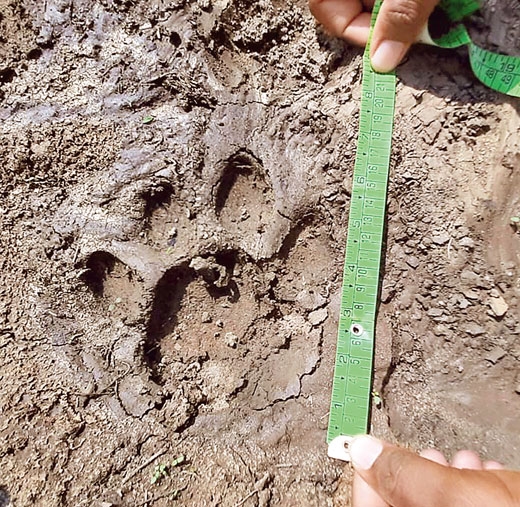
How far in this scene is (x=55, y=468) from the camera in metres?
1.99

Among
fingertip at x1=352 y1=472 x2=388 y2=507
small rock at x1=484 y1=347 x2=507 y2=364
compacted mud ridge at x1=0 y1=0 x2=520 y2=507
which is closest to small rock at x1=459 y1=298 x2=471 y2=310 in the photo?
compacted mud ridge at x1=0 y1=0 x2=520 y2=507

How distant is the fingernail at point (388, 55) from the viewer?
2002mm

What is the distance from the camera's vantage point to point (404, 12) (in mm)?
1861

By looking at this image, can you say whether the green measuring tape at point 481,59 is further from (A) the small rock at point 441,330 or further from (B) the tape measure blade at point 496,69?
(A) the small rock at point 441,330

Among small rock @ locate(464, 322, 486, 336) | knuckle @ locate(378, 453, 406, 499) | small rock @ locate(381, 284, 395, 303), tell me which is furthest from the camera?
small rock @ locate(381, 284, 395, 303)

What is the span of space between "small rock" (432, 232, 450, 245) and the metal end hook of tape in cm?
85

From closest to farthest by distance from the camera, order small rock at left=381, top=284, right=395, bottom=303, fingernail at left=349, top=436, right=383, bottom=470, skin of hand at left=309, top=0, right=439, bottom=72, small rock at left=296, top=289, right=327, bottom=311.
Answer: fingernail at left=349, top=436, right=383, bottom=470
skin of hand at left=309, top=0, right=439, bottom=72
small rock at left=381, top=284, right=395, bottom=303
small rock at left=296, top=289, right=327, bottom=311

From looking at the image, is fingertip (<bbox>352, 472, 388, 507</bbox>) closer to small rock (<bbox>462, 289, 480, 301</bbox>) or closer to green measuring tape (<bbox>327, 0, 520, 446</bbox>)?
green measuring tape (<bbox>327, 0, 520, 446</bbox>)

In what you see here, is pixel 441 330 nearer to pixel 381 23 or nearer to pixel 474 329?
pixel 474 329

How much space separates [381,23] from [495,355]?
136cm

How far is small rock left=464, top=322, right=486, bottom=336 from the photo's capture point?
1.97 meters

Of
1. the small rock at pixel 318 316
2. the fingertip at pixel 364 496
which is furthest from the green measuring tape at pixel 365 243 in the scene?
the fingertip at pixel 364 496

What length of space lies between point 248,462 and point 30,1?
2399mm

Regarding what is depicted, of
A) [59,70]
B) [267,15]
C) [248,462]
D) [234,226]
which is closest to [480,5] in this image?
[267,15]
